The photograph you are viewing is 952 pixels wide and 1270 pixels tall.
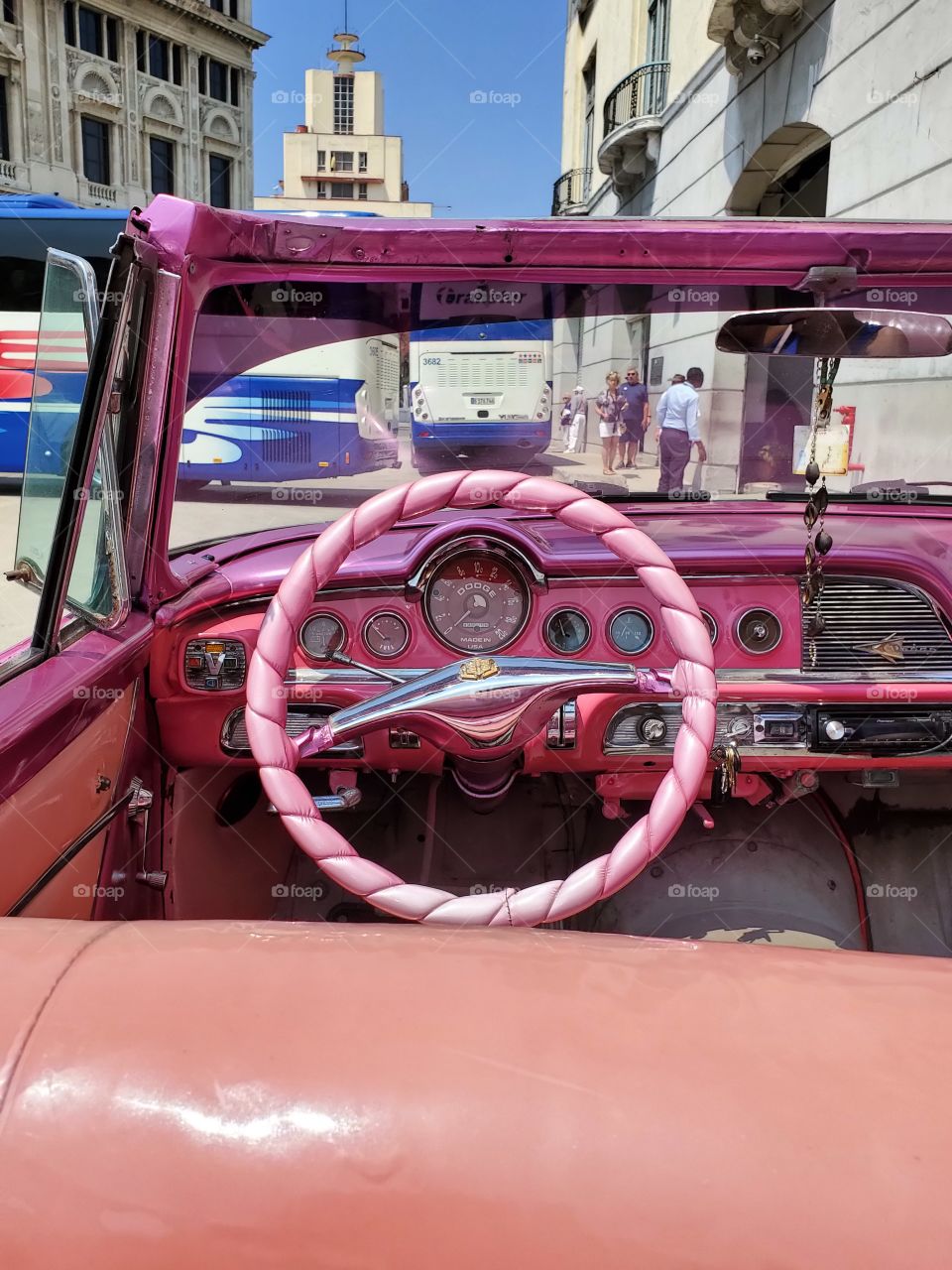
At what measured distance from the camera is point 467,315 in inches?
91.9

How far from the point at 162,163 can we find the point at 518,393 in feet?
125

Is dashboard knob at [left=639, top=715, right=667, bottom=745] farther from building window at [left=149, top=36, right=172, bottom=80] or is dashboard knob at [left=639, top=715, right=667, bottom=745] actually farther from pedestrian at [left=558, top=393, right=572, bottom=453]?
building window at [left=149, top=36, right=172, bottom=80]

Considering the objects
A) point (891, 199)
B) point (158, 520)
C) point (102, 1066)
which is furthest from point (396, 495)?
point (891, 199)

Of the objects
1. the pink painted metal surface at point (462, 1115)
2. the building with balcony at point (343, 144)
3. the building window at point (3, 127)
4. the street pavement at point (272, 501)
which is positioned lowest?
the pink painted metal surface at point (462, 1115)

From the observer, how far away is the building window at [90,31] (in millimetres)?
30547

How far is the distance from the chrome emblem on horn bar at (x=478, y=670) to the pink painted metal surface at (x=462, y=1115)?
1.14 m

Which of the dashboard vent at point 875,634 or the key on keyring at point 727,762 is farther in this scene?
the dashboard vent at point 875,634

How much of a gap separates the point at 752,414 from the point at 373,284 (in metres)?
1.10

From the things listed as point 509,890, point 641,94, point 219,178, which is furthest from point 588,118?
point 509,890

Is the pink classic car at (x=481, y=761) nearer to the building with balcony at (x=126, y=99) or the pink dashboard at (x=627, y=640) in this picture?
the pink dashboard at (x=627, y=640)

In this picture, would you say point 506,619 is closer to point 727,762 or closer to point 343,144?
point 727,762

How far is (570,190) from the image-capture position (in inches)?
979

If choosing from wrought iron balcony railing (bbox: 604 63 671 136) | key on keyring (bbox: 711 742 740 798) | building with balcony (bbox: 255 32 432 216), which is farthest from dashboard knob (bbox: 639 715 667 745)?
building with balcony (bbox: 255 32 432 216)

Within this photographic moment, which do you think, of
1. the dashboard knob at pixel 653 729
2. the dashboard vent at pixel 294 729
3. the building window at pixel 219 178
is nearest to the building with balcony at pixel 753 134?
the dashboard knob at pixel 653 729
